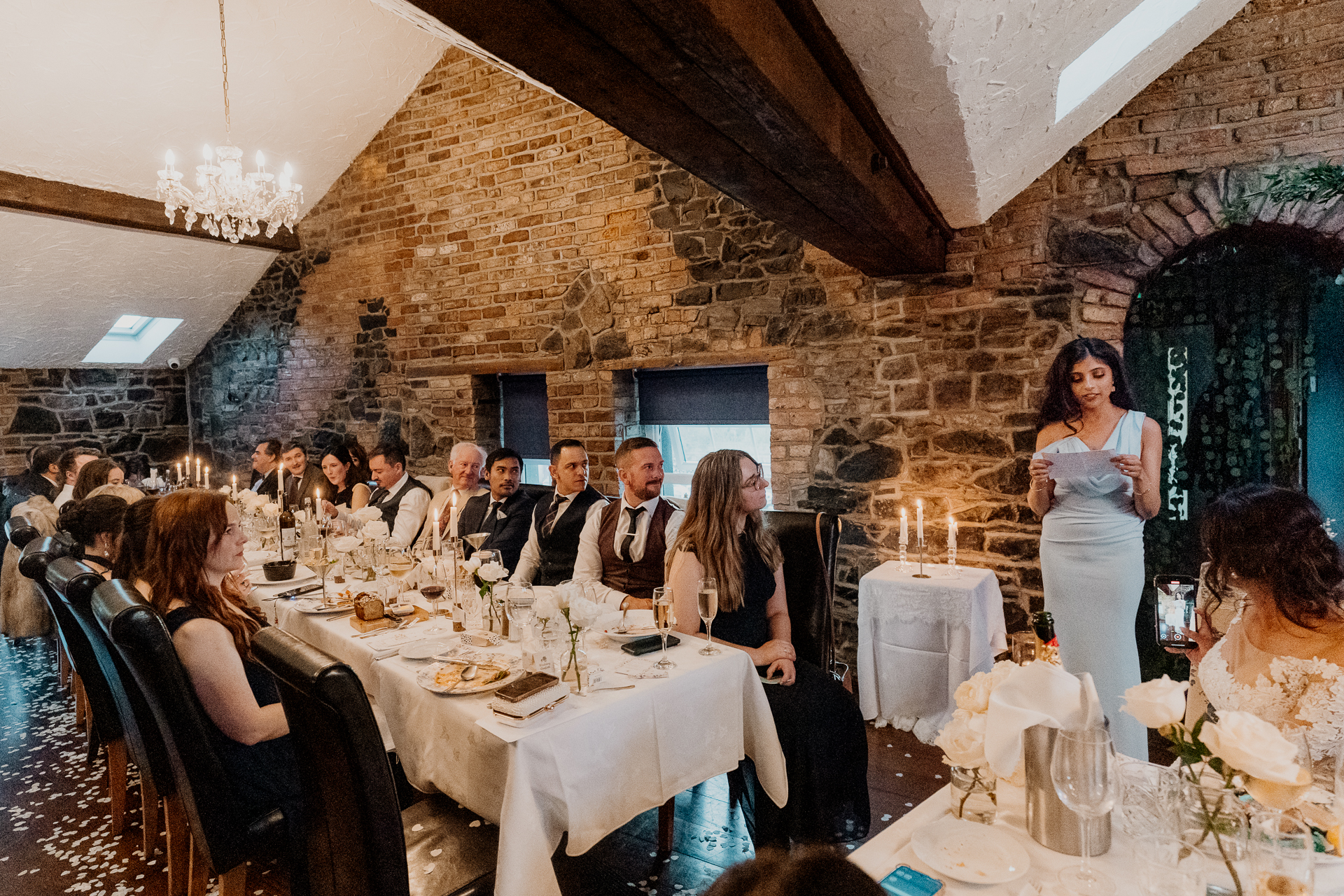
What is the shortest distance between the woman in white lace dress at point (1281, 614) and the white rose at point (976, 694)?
0.82m

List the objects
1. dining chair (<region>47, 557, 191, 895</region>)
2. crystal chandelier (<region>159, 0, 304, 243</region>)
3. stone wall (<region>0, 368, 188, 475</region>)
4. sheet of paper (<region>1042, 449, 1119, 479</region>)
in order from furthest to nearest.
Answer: stone wall (<region>0, 368, 188, 475</region>) → crystal chandelier (<region>159, 0, 304, 243</region>) → sheet of paper (<region>1042, 449, 1119, 479</region>) → dining chair (<region>47, 557, 191, 895</region>)

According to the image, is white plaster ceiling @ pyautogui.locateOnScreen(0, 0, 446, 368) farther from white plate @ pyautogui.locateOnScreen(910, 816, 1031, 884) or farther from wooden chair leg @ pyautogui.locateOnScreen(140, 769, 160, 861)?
white plate @ pyautogui.locateOnScreen(910, 816, 1031, 884)

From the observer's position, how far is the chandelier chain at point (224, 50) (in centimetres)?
476

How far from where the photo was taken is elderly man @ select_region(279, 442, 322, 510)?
621 cm

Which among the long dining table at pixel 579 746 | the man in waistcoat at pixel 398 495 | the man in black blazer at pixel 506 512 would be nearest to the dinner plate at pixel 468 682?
the long dining table at pixel 579 746

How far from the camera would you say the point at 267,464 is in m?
6.73

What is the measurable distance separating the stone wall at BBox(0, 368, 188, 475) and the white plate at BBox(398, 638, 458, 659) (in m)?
5.70

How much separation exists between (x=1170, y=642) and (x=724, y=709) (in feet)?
4.38

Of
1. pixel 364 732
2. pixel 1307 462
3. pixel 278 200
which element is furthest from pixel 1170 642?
pixel 278 200

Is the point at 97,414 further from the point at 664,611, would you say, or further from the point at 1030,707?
the point at 1030,707

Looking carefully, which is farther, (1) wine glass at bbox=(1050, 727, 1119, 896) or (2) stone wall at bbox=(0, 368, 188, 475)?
(2) stone wall at bbox=(0, 368, 188, 475)

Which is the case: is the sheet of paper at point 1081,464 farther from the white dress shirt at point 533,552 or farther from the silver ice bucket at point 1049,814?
the silver ice bucket at point 1049,814

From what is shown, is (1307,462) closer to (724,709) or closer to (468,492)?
(724,709)

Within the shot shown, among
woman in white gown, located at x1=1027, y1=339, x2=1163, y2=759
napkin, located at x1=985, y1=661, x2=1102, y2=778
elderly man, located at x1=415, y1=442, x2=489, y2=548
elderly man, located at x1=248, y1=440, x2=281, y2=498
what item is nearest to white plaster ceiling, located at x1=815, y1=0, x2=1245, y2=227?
woman in white gown, located at x1=1027, y1=339, x2=1163, y2=759
